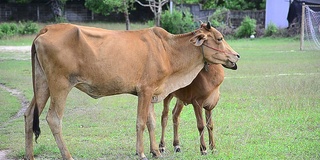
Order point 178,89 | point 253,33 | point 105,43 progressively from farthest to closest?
point 253,33 → point 178,89 → point 105,43

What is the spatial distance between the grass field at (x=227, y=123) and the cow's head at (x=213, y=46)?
1.32 m

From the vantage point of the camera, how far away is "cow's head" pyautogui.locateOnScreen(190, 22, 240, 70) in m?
8.81

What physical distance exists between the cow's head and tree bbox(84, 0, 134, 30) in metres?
31.1

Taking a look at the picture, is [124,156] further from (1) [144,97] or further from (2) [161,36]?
(2) [161,36]

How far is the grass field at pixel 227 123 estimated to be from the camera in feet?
29.2

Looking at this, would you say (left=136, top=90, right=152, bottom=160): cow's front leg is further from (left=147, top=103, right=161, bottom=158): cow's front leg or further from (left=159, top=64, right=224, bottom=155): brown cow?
(left=159, top=64, right=224, bottom=155): brown cow

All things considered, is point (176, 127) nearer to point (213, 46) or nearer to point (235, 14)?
point (213, 46)

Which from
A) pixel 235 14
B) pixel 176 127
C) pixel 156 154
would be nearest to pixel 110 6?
pixel 235 14

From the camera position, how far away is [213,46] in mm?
8852

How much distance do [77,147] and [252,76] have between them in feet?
33.3

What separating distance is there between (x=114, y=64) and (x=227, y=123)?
344 cm

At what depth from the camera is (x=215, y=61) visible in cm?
889

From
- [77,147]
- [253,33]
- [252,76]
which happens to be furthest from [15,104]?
[253,33]

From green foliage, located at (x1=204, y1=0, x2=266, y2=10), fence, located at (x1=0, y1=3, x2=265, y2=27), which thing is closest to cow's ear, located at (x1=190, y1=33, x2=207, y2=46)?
green foliage, located at (x1=204, y1=0, x2=266, y2=10)
